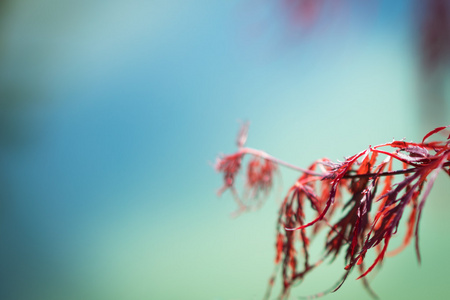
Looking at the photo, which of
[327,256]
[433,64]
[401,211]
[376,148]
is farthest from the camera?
[433,64]

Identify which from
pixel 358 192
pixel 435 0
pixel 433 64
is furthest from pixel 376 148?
pixel 435 0

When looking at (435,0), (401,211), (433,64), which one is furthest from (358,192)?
(435,0)

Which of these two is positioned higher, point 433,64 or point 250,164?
point 433,64

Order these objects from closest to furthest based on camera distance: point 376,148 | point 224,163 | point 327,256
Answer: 1. point 376,148
2. point 327,256
3. point 224,163

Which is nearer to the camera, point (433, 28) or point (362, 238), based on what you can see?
point (362, 238)

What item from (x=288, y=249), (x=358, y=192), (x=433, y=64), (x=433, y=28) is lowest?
(x=288, y=249)

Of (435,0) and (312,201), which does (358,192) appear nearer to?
(312,201)

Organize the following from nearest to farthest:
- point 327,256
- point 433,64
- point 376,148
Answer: point 376,148, point 327,256, point 433,64

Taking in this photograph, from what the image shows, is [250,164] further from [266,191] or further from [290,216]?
[290,216]

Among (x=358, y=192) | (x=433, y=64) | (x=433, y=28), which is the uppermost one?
(x=433, y=28)
